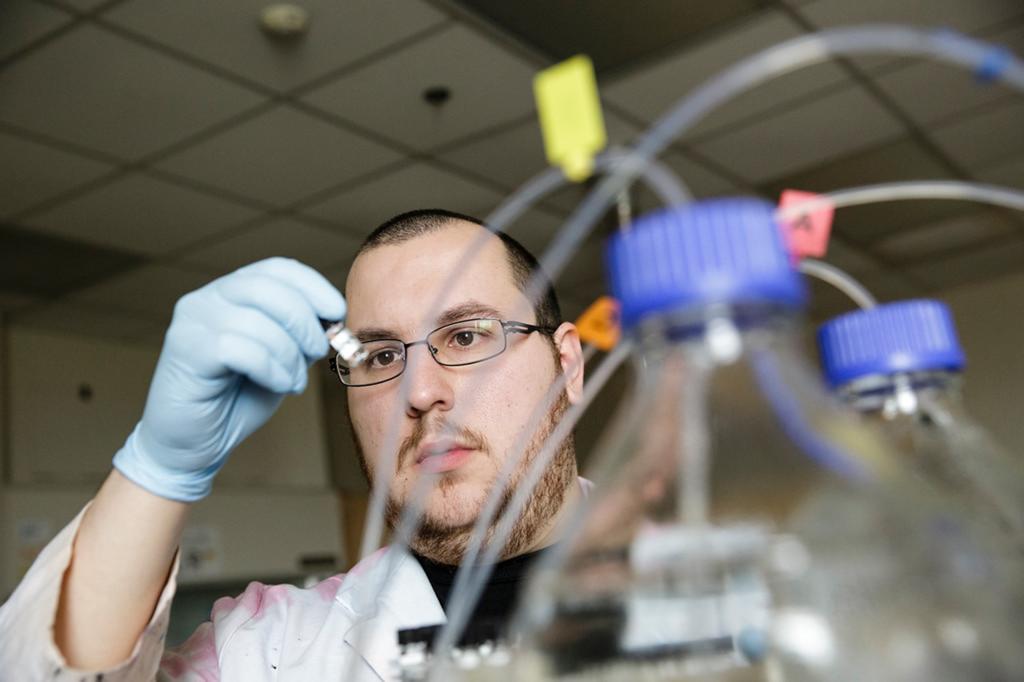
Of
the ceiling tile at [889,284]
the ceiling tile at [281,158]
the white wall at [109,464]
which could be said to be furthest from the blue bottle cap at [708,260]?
the ceiling tile at [889,284]

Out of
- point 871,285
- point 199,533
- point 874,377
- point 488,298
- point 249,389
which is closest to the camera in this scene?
point 874,377

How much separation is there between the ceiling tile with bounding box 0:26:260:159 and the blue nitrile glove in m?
1.70

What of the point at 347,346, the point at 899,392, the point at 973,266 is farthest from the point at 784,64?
the point at 973,266

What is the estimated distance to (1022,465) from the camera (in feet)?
2.51

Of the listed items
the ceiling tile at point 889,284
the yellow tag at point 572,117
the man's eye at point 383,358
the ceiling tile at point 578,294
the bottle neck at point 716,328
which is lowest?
the bottle neck at point 716,328

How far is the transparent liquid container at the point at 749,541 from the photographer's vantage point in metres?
0.42

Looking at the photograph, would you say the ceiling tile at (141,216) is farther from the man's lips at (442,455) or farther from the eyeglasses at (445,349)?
the man's lips at (442,455)

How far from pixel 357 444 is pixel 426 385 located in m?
0.26

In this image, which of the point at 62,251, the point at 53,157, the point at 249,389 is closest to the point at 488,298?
the point at 249,389

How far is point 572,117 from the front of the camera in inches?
16.9

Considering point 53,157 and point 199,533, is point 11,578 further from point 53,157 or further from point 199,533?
point 53,157

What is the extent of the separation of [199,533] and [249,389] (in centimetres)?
393

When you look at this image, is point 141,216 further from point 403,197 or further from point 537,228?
point 537,228

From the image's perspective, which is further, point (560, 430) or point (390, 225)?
point (390, 225)
